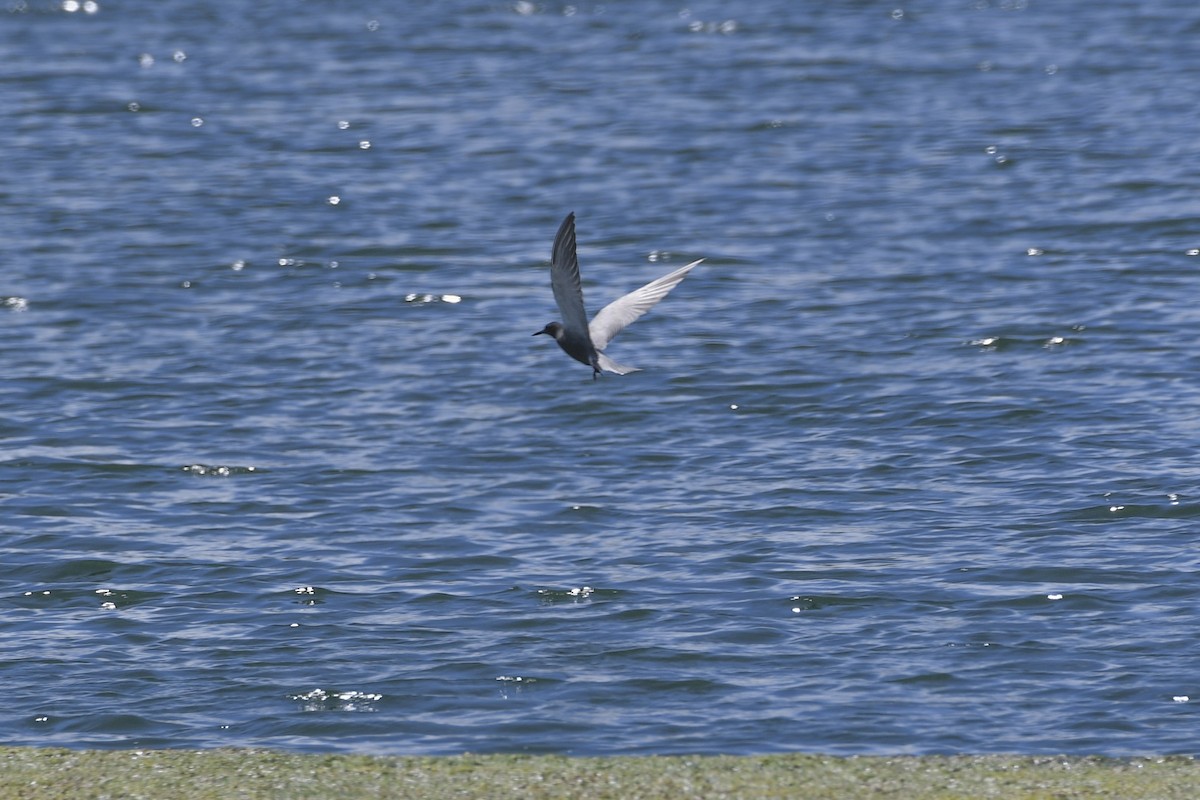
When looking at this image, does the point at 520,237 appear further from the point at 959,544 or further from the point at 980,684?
the point at 980,684

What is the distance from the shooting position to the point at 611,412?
59.4 ft

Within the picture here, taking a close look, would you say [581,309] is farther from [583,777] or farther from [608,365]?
[583,777]

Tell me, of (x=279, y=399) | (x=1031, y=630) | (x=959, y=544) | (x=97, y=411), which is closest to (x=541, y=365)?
(x=279, y=399)

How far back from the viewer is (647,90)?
33.7 m

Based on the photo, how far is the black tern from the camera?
1248 cm

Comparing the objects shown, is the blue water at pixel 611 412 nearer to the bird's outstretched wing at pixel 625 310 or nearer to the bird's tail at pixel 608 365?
the bird's tail at pixel 608 365

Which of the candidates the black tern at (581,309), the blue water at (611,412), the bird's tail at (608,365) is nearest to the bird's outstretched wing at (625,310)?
the black tern at (581,309)

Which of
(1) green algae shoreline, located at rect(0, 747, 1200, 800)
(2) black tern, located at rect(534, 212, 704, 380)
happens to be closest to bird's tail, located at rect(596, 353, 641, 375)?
(2) black tern, located at rect(534, 212, 704, 380)

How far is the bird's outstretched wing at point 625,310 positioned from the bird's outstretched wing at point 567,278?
0.36 meters

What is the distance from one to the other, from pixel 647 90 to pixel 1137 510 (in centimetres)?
2027

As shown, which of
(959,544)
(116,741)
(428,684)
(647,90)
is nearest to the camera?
(116,741)

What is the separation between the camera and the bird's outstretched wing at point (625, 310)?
13328 mm

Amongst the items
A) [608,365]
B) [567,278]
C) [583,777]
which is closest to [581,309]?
[567,278]

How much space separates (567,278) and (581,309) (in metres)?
0.32
